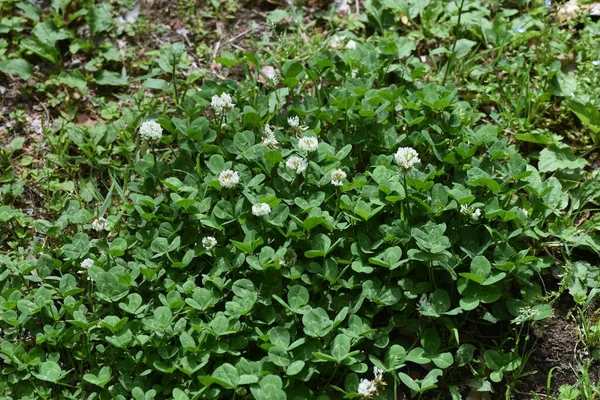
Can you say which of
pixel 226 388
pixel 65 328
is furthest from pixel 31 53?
pixel 226 388

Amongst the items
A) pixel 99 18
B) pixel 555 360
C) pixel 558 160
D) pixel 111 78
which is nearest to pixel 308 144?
pixel 558 160

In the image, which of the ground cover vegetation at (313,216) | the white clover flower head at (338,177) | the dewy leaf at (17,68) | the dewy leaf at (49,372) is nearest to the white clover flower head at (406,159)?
the ground cover vegetation at (313,216)

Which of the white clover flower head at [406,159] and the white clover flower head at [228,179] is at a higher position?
the white clover flower head at [406,159]

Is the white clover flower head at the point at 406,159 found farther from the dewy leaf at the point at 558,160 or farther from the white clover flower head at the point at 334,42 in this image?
the white clover flower head at the point at 334,42

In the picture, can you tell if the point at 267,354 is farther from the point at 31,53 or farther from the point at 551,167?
the point at 31,53

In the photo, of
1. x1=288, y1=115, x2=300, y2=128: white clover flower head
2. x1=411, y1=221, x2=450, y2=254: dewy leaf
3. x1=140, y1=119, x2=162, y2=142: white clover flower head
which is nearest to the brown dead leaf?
x1=288, y1=115, x2=300, y2=128: white clover flower head
